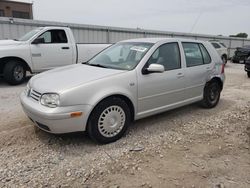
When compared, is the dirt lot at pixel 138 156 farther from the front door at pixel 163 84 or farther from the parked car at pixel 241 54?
the parked car at pixel 241 54

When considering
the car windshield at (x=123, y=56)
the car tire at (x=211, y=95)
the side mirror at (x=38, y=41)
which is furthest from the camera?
the side mirror at (x=38, y=41)

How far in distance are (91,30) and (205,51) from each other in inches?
353

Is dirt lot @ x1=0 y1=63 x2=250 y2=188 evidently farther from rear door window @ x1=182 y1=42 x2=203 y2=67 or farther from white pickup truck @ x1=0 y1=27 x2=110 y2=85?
white pickup truck @ x1=0 y1=27 x2=110 y2=85

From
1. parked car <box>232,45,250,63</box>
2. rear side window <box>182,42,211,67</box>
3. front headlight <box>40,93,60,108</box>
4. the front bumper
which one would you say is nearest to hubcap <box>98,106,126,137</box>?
the front bumper

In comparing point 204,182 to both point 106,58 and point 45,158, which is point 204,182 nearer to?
point 45,158

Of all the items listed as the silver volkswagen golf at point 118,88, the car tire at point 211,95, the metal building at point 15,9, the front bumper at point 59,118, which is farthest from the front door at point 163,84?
the metal building at point 15,9

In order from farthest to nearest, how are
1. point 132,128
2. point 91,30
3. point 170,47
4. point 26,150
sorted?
point 91,30, point 170,47, point 132,128, point 26,150

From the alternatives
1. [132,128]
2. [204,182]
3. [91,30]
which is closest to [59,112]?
[132,128]

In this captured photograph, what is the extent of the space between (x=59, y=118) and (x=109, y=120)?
0.78 meters

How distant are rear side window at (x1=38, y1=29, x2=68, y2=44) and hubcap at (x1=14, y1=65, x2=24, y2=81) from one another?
123cm

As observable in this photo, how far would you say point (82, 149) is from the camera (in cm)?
363

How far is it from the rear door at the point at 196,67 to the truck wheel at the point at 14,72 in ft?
17.7

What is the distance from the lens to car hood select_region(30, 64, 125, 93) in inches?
140

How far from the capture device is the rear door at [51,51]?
27.3ft
